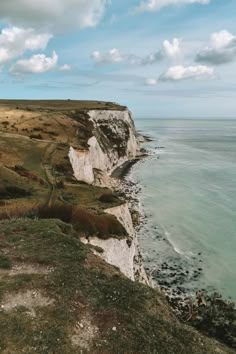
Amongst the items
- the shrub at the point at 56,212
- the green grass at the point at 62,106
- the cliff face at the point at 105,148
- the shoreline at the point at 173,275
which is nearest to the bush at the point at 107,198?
the shrub at the point at 56,212

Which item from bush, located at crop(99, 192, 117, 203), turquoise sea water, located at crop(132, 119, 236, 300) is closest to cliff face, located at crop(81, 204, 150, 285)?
bush, located at crop(99, 192, 117, 203)

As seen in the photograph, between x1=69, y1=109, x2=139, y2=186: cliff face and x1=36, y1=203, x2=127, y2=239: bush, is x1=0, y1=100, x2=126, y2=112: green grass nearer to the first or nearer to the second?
x1=69, y1=109, x2=139, y2=186: cliff face

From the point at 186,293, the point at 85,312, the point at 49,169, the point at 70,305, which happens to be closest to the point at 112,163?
the point at 49,169

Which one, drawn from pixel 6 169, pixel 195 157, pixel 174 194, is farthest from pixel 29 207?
pixel 195 157

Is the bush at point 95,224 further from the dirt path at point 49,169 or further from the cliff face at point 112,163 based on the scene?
the dirt path at point 49,169

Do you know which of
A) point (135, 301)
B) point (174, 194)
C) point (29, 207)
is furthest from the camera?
point (174, 194)

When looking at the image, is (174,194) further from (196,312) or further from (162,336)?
(162,336)

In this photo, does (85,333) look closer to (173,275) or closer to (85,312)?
(85,312)
